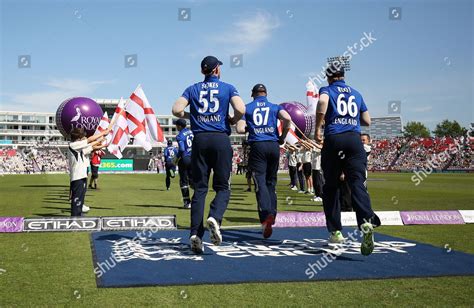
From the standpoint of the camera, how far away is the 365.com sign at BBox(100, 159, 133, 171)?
6050 centimetres

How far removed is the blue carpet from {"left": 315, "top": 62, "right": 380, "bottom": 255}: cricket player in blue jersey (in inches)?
23.0

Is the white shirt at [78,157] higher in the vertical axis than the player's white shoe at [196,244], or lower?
higher

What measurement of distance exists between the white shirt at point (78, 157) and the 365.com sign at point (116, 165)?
52.2m

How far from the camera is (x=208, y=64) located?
261 inches

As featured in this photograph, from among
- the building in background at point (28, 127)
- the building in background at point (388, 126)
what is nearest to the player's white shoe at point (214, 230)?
the building in background at point (28, 127)

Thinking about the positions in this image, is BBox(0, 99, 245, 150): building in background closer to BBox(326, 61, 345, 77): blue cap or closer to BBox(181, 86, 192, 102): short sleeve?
BBox(326, 61, 345, 77): blue cap

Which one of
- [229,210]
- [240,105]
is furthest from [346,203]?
[240,105]

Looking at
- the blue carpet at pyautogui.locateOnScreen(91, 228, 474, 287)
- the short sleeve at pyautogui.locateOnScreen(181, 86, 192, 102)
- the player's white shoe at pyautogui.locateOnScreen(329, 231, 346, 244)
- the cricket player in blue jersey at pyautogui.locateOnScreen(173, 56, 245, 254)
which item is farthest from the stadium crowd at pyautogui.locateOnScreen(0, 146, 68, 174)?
the player's white shoe at pyautogui.locateOnScreen(329, 231, 346, 244)

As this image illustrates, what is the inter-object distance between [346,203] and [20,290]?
8.52 metres

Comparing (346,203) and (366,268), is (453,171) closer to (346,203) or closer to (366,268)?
(346,203)

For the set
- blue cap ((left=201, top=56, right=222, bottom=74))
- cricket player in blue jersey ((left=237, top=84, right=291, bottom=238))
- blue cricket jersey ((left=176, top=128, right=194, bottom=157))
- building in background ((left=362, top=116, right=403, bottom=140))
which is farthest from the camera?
building in background ((left=362, top=116, right=403, bottom=140))

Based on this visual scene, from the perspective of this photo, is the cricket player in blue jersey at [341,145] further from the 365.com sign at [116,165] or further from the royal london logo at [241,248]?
the 365.com sign at [116,165]

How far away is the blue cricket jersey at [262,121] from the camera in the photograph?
8.05m

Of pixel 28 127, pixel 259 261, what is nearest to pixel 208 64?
pixel 259 261
